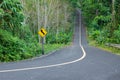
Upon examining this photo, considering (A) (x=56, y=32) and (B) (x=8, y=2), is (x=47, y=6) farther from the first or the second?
(B) (x=8, y=2)

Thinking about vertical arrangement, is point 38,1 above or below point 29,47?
above

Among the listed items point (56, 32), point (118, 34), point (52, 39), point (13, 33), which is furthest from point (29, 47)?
point (56, 32)

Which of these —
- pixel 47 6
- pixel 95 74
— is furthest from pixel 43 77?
pixel 47 6


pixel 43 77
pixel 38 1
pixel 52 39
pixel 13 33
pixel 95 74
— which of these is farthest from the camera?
pixel 52 39

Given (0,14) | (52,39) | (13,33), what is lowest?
(52,39)

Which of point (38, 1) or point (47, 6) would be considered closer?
point (38, 1)

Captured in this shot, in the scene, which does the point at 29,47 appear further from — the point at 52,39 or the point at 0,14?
the point at 52,39

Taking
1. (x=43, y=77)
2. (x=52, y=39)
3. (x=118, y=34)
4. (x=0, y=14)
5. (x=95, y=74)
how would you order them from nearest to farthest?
(x=43, y=77) → (x=95, y=74) → (x=0, y=14) → (x=118, y=34) → (x=52, y=39)

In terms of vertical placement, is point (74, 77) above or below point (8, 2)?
below

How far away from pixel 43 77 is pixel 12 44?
9.39 metres

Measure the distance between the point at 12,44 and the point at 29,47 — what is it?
10.1ft

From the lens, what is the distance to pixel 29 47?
22.8m

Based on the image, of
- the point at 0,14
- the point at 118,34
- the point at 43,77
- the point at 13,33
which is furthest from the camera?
the point at 118,34

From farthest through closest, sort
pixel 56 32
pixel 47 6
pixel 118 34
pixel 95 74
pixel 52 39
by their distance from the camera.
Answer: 1. pixel 56 32
2. pixel 52 39
3. pixel 47 6
4. pixel 118 34
5. pixel 95 74
